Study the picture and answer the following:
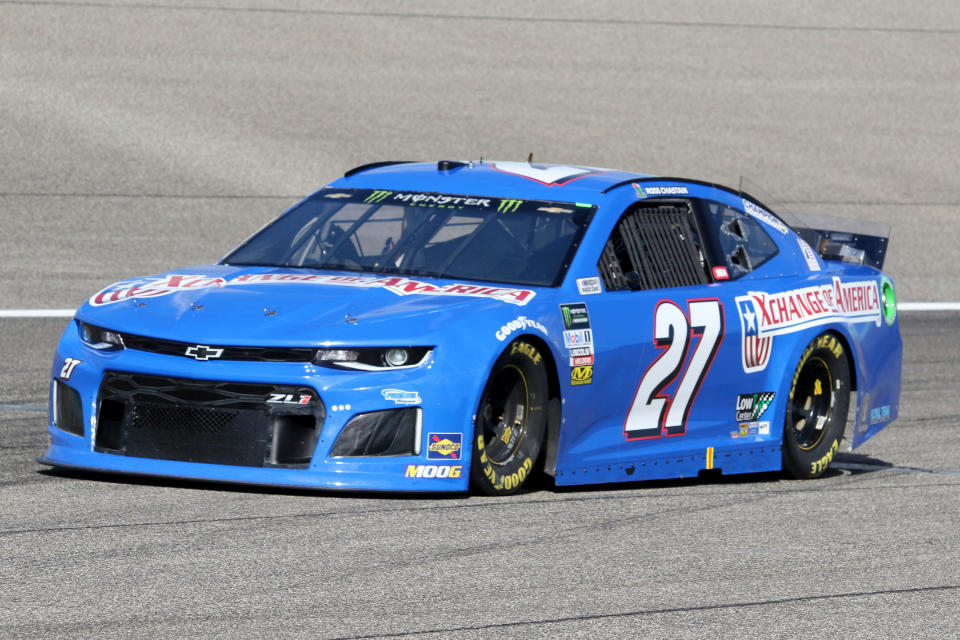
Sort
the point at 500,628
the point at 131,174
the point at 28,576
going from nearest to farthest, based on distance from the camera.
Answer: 1. the point at 500,628
2. the point at 28,576
3. the point at 131,174

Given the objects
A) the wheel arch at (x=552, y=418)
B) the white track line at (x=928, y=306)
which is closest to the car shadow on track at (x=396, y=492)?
the wheel arch at (x=552, y=418)

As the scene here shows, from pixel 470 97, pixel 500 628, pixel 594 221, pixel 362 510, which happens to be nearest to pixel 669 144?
pixel 470 97

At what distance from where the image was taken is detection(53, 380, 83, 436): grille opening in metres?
7.12

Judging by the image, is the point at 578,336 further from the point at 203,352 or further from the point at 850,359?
the point at 850,359

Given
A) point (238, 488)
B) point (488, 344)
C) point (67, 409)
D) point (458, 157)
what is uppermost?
point (458, 157)

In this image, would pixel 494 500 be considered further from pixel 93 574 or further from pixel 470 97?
pixel 470 97

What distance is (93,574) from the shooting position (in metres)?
5.56

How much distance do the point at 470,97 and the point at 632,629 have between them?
2146cm

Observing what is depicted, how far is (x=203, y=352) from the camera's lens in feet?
22.4

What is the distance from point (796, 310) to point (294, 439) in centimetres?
314

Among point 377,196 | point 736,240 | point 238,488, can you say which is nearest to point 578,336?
point 377,196

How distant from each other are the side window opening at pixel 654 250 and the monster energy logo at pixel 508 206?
0.47 meters

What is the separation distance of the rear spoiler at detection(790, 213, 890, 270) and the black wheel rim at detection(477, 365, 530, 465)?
305 centimetres

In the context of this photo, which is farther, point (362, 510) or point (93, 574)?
point (362, 510)
